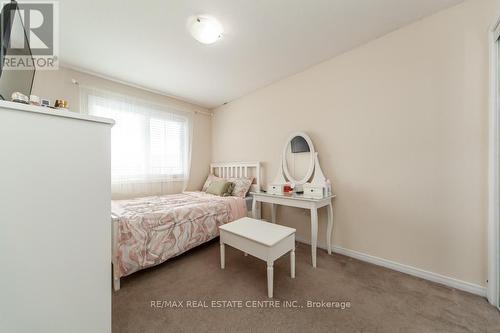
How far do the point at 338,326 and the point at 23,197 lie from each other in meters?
1.76

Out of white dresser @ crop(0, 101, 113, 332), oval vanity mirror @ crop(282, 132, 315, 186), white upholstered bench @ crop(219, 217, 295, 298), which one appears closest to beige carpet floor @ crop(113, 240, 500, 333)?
white upholstered bench @ crop(219, 217, 295, 298)

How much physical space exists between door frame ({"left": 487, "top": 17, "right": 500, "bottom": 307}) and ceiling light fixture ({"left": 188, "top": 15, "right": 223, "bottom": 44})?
2140 millimetres

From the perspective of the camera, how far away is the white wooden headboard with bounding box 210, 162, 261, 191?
2.98 m

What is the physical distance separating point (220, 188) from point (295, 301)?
6.26ft

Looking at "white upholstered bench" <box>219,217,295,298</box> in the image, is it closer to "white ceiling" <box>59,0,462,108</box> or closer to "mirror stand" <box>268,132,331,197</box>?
"mirror stand" <box>268,132,331,197</box>

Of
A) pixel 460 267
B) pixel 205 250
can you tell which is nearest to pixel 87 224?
pixel 205 250

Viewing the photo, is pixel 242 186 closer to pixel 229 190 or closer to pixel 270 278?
pixel 229 190

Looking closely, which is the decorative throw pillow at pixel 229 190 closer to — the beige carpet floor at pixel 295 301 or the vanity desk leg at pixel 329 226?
the beige carpet floor at pixel 295 301

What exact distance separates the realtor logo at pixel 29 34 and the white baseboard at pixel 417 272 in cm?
303

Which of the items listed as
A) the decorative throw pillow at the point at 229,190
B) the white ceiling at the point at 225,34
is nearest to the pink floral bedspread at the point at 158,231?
the decorative throw pillow at the point at 229,190

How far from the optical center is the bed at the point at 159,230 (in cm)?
162

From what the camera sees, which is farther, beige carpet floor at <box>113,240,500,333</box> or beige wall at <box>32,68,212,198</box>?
beige wall at <box>32,68,212,198</box>

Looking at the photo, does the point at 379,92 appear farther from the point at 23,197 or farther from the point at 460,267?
the point at 23,197

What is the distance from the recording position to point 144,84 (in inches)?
111
